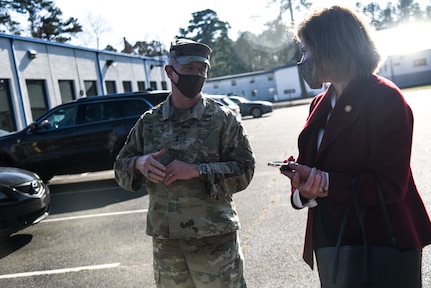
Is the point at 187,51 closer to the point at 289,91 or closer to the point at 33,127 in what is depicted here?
the point at 33,127

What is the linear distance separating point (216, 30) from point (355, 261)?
68.8m

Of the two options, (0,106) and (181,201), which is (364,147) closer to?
(181,201)

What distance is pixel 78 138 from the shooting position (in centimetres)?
905

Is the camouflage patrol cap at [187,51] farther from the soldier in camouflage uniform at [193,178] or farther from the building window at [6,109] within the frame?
the building window at [6,109]

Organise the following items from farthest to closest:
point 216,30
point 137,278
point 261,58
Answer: point 261,58
point 216,30
point 137,278

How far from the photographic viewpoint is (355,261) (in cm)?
178

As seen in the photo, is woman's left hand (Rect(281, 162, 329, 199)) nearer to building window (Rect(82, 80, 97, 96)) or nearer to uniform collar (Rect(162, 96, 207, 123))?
uniform collar (Rect(162, 96, 207, 123))

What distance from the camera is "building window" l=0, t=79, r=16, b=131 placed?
15.3m

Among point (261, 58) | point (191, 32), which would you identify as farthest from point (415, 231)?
point (261, 58)

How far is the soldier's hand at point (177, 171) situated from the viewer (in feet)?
7.32

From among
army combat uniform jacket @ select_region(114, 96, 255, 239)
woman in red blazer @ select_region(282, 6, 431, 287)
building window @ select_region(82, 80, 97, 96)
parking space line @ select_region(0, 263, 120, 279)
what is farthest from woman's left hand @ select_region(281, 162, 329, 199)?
building window @ select_region(82, 80, 97, 96)

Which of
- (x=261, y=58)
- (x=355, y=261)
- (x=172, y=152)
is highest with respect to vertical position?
(x=261, y=58)

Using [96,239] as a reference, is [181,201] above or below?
above

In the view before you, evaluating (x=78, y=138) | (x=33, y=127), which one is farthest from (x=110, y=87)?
(x=78, y=138)
